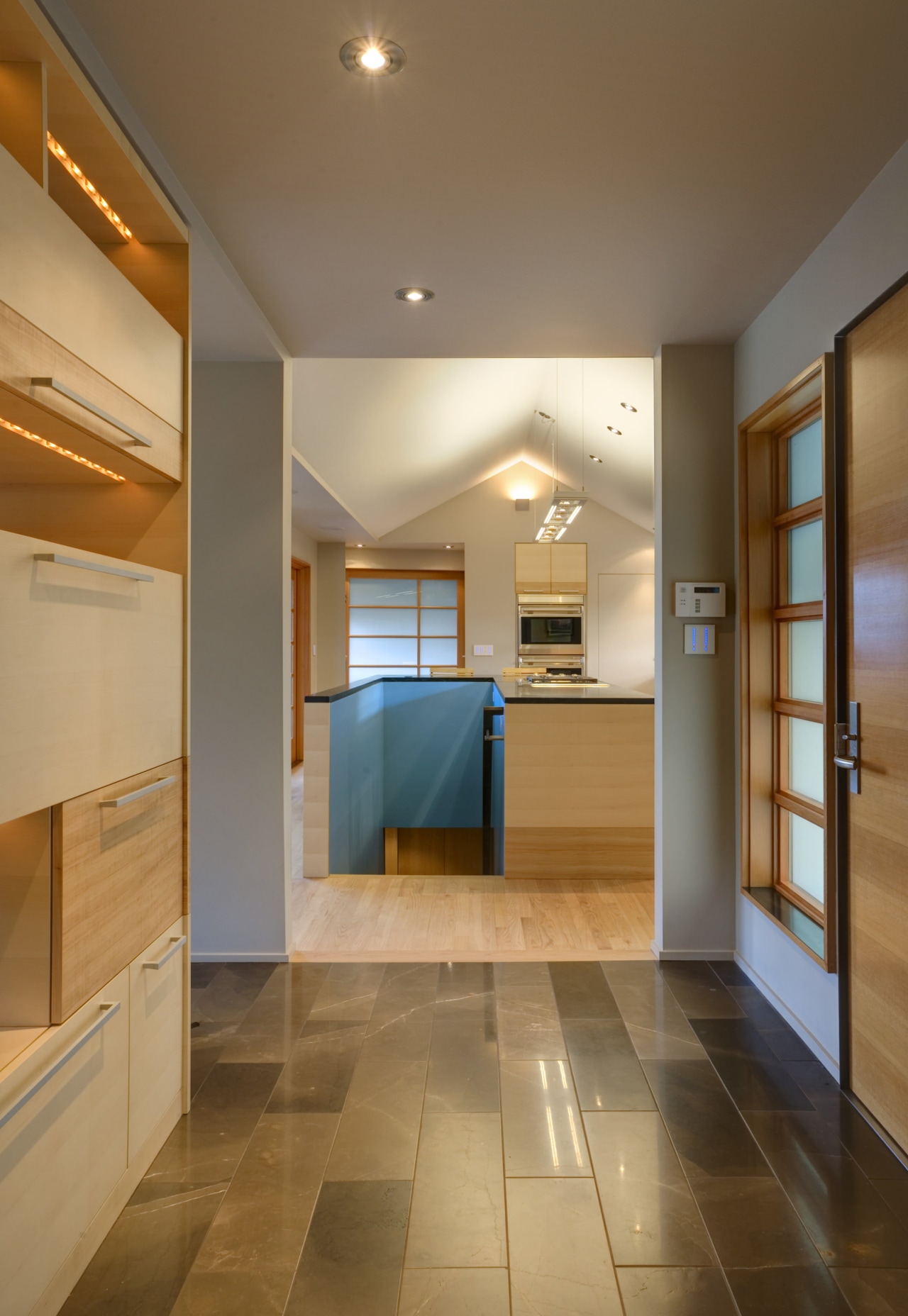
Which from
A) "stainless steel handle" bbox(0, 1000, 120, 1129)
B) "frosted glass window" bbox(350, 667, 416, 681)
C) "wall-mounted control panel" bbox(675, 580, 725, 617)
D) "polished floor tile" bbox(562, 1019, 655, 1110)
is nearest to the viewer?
"stainless steel handle" bbox(0, 1000, 120, 1129)

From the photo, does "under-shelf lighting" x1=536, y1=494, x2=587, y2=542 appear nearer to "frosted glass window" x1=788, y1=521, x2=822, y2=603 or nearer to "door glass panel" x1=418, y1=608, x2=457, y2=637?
"frosted glass window" x1=788, y1=521, x2=822, y2=603

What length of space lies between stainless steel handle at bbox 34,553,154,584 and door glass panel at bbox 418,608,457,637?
28.6ft

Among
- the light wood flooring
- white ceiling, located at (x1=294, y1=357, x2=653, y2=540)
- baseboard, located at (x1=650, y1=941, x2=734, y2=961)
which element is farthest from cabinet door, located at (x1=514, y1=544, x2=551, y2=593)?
baseboard, located at (x1=650, y1=941, x2=734, y2=961)

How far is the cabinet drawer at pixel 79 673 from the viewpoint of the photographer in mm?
1296

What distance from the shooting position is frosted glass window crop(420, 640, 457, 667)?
1058 centimetres

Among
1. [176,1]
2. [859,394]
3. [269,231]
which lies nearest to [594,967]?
[859,394]

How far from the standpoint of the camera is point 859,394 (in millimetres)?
2143

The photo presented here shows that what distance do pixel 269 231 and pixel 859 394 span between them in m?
1.62

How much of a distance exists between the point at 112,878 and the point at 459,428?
20.5 feet

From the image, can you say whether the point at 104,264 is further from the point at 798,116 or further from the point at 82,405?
the point at 798,116

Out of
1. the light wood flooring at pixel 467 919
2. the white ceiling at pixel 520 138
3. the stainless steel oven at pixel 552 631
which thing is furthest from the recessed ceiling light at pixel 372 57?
the stainless steel oven at pixel 552 631

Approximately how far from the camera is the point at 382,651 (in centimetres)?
1059

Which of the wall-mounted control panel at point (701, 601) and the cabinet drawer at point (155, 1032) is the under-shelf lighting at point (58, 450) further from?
the wall-mounted control panel at point (701, 601)

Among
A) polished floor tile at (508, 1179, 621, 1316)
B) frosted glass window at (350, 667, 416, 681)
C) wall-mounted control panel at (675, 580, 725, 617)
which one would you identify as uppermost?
wall-mounted control panel at (675, 580, 725, 617)
